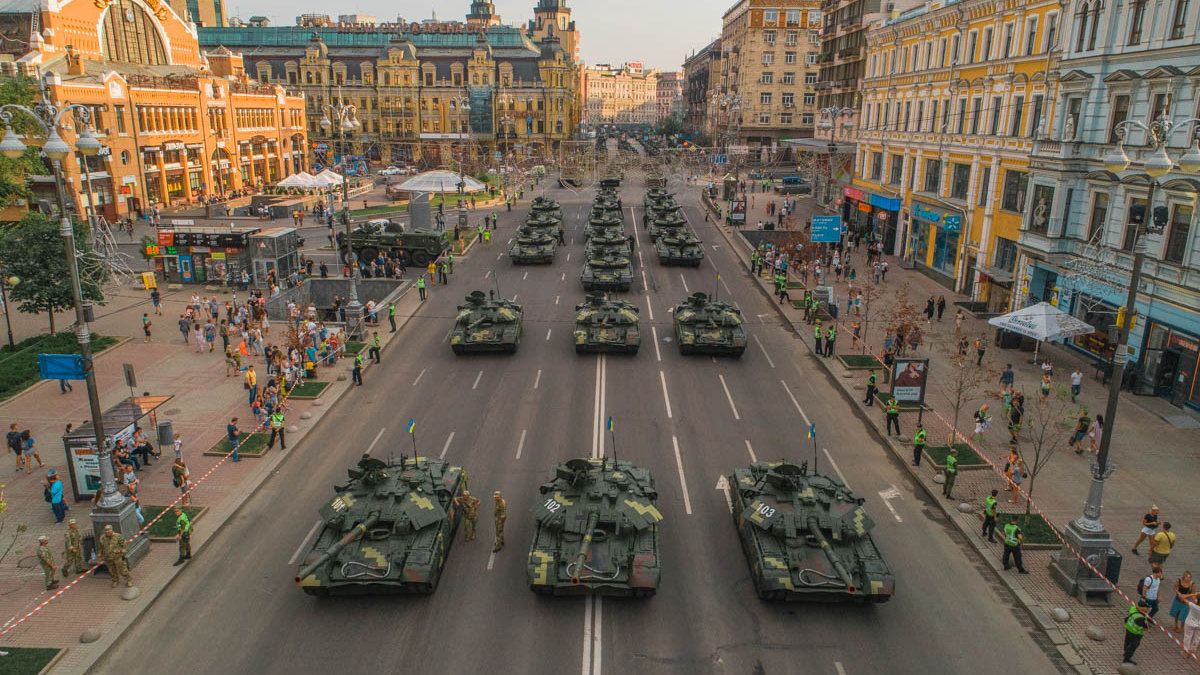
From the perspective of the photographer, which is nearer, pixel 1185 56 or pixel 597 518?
pixel 597 518

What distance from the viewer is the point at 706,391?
94.6 feet

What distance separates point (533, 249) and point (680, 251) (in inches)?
382

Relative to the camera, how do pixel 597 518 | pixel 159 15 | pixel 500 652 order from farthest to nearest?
pixel 159 15 → pixel 597 518 → pixel 500 652

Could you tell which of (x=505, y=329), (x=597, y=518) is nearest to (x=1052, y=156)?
(x=505, y=329)

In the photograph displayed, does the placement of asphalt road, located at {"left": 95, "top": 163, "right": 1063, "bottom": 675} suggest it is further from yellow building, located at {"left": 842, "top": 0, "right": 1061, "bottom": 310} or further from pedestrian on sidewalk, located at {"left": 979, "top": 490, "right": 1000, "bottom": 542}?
yellow building, located at {"left": 842, "top": 0, "right": 1061, "bottom": 310}

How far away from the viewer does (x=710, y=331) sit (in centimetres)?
3266

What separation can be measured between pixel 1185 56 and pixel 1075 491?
637 inches

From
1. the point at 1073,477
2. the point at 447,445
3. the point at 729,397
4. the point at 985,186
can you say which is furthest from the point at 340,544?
the point at 985,186

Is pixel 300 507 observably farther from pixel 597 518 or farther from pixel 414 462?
pixel 597 518

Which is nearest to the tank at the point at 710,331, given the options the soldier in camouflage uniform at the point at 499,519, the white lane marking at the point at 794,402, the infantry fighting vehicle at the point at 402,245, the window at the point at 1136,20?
the white lane marking at the point at 794,402

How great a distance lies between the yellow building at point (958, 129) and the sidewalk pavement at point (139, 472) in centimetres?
3075

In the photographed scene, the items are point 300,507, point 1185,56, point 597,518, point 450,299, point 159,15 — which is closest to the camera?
point 597,518

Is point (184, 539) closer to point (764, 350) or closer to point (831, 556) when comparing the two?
point (831, 556)

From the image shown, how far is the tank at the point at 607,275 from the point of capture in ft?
142
